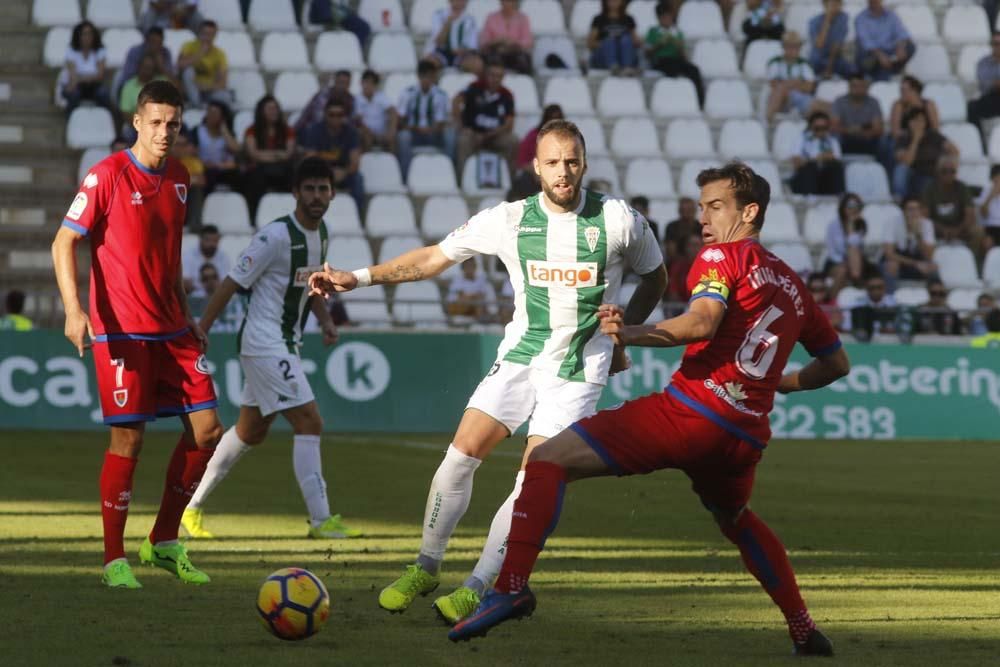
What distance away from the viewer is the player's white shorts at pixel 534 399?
24.6 feet

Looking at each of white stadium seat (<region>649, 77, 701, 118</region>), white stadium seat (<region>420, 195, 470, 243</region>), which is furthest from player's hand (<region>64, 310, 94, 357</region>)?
white stadium seat (<region>649, 77, 701, 118</region>)

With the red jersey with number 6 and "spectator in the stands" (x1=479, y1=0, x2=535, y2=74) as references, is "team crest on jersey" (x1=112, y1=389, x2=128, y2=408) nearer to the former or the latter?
the red jersey with number 6

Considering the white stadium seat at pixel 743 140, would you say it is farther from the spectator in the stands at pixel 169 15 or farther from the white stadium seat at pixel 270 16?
the spectator in the stands at pixel 169 15

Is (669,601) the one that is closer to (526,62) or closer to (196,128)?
(196,128)

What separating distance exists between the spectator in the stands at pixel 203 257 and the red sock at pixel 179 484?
11.1 metres

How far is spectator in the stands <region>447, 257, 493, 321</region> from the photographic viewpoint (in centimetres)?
2073

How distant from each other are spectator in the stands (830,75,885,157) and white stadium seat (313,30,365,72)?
6945 mm

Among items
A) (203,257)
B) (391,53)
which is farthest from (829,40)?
(203,257)

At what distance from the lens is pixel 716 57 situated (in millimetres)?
26562

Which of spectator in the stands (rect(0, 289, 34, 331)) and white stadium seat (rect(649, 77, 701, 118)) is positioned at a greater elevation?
white stadium seat (rect(649, 77, 701, 118))

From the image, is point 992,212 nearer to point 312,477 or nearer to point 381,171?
point 381,171

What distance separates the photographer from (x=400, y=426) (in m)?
20.0

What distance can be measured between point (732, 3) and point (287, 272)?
58.3 feet

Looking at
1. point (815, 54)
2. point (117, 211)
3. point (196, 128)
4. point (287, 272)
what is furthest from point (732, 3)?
point (117, 211)
